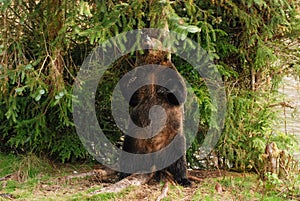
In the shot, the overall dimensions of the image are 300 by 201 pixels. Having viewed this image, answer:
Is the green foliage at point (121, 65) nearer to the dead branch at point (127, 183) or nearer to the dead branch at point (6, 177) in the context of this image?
the dead branch at point (6, 177)

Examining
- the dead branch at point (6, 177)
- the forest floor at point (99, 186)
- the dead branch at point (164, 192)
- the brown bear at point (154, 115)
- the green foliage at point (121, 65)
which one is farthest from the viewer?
the dead branch at point (6, 177)

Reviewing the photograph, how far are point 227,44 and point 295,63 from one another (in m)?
0.82

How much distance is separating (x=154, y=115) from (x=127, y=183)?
0.75m

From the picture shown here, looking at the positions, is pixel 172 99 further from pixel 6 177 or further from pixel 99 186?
pixel 6 177

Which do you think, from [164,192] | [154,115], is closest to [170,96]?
[154,115]

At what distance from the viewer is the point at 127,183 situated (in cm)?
463

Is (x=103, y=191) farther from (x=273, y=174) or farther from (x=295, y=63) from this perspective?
(x=295, y=63)

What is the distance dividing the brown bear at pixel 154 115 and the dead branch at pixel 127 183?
11 cm

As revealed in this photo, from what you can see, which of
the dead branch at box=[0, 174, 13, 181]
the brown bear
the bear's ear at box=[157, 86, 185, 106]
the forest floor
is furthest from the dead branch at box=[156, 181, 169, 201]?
the dead branch at box=[0, 174, 13, 181]

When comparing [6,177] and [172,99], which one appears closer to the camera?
[172,99]

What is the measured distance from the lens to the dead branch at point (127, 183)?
4.46 m

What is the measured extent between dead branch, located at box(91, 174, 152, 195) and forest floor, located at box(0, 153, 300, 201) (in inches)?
2.0

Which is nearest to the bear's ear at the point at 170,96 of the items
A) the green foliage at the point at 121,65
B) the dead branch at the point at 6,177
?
the green foliage at the point at 121,65

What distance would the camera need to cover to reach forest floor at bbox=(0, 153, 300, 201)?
452cm
